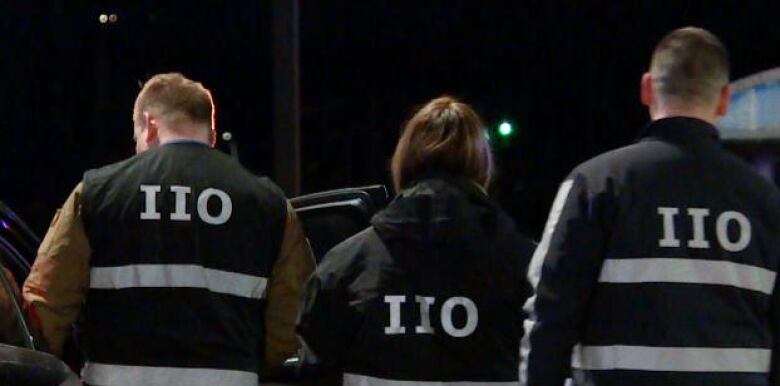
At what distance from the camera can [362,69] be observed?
110 ft

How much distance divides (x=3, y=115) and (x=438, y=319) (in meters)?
29.2

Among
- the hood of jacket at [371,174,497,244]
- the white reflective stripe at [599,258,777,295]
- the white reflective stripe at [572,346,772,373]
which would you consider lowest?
the white reflective stripe at [572,346,772,373]

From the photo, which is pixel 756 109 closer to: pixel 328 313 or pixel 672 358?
pixel 328 313

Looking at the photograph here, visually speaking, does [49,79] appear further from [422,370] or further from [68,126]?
[422,370]

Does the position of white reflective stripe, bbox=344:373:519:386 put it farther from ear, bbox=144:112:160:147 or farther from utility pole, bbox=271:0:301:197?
utility pole, bbox=271:0:301:197

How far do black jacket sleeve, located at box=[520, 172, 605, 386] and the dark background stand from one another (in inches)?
895

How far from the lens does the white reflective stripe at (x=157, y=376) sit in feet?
13.1

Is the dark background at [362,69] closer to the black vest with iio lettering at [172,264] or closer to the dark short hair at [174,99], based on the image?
the dark short hair at [174,99]

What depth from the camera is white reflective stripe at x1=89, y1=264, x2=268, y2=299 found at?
13.0 feet

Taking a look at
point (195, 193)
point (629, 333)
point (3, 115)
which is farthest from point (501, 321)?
point (3, 115)

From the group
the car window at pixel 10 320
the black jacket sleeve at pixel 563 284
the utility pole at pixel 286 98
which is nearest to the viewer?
the black jacket sleeve at pixel 563 284

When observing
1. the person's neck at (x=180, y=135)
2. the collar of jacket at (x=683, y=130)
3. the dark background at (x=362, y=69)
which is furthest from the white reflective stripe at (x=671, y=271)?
the dark background at (x=362, y=69)

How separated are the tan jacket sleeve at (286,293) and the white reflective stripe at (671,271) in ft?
3.97

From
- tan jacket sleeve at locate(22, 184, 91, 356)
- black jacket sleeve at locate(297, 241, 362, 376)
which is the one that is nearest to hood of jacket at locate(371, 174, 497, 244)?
black jacket sleeve at locate(297, 241, 362, 376)
